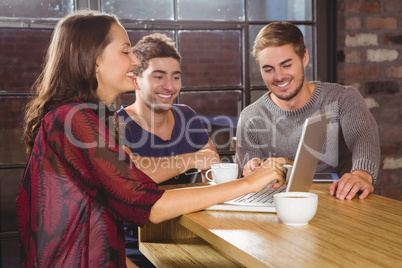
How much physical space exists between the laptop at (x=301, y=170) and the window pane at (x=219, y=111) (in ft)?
4.57

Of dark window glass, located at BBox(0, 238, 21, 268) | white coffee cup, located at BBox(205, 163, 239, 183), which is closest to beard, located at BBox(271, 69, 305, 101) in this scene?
white coffee cup, located at BBox(205, 163, 239, 183)

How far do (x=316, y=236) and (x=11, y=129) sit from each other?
1.97 meters

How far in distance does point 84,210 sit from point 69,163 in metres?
0.13

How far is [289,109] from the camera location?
2.34 m

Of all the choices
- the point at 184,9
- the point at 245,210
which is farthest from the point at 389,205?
the point at 184,9

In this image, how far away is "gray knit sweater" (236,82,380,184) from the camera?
2074mm

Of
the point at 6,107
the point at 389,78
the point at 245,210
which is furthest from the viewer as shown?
the point at 389,78

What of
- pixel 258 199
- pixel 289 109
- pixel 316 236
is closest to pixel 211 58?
pixel 289 109

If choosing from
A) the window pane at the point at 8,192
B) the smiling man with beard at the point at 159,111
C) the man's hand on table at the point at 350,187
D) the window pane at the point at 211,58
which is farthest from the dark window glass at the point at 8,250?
the man's hand on table at the point at 350,187

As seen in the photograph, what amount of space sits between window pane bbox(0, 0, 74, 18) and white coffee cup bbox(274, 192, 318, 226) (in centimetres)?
188

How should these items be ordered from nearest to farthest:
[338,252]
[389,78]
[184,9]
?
[338,252]
[184,9]
[389,78]

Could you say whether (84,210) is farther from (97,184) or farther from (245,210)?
(245,210)

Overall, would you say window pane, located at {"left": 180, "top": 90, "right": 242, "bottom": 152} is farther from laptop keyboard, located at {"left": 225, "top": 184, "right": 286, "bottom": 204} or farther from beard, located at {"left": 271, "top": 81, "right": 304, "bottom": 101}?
laptop keyboard, located at {"left": 225, "top": 184, "right": 286, "bottom": 204}

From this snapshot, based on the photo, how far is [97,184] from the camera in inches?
48.6
